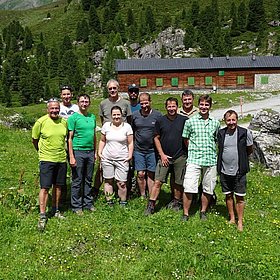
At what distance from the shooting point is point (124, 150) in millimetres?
8500

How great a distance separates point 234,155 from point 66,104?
385cm

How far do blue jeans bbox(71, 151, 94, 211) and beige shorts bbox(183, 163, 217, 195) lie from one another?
210cm

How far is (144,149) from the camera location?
28.7ft

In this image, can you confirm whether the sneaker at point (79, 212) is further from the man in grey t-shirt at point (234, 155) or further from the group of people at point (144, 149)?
the man in grey t-shirt at point (234, 155)

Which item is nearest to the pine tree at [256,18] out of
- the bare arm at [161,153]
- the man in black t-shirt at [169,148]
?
the man in black t-shirt at [169,148]

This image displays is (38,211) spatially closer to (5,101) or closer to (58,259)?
(58,259)

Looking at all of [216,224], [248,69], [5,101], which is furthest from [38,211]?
[5,101]

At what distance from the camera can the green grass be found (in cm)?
626

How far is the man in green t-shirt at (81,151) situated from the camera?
8.22 m

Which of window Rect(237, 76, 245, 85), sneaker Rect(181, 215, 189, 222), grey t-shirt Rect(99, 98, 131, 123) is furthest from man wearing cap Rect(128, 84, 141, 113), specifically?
window Rect(237, 76, 245, 85)

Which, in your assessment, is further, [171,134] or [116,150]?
[116,150]

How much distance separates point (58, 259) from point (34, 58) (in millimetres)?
138617

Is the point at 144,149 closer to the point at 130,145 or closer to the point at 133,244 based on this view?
the point at 130,145

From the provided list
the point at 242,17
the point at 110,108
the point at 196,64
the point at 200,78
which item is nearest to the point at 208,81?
the point at 200,78
